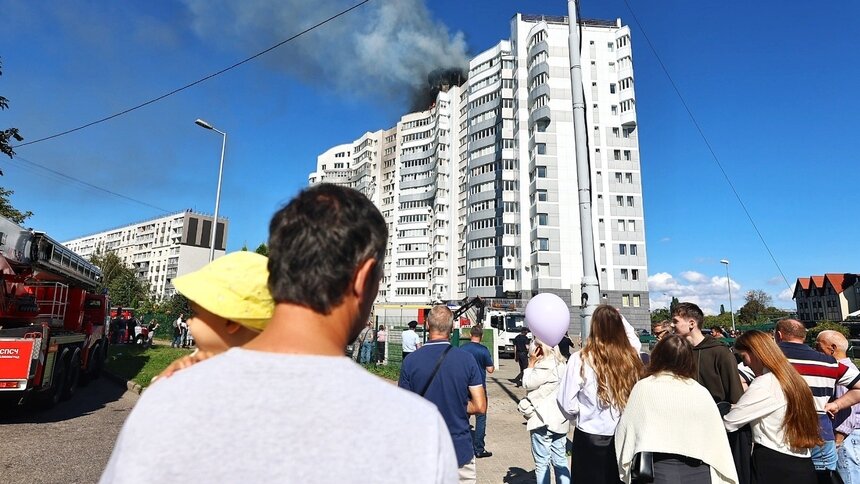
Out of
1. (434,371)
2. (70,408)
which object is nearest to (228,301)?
(434,371)

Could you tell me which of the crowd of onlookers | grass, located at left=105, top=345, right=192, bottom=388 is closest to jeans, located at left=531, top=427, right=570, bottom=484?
the crowd of onlookers

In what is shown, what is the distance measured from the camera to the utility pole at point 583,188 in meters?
7.47

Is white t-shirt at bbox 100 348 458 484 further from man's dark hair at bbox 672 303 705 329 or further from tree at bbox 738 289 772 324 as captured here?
tree at bbox 738 289 772 324

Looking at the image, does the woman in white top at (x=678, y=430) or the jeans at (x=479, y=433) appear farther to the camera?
the jeans at (x=479, y=433)

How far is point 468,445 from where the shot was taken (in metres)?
3.88

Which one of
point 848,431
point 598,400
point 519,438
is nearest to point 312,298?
point 598,400

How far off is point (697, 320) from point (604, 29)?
216ft

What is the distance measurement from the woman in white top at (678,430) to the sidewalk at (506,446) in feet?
10.3

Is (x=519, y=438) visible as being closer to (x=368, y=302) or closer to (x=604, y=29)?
(x=368, y=302)

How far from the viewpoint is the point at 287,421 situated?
0.90m

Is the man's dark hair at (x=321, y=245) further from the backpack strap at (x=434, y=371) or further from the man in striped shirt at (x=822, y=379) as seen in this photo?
the man in striped shirt at (x=822, y=379)

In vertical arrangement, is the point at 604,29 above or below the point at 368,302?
above

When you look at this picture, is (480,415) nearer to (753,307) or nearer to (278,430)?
(278,430)

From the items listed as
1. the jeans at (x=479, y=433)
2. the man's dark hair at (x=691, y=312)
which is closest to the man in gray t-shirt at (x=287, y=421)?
the man's dark hair at (x=691, y=312)
